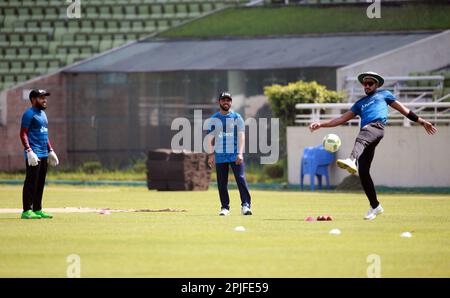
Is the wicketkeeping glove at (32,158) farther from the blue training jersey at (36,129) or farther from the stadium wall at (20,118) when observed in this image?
the stadium wall at (20,118)

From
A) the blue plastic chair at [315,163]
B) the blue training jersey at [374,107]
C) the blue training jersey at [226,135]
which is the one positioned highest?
the blue training jersey at [374,107]

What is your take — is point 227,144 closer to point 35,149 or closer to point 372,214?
point 372,214

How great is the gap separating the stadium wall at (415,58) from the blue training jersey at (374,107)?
17.8m

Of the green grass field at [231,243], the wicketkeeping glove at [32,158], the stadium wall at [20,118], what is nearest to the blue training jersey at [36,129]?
the wicketkeeping glove at [32,158]

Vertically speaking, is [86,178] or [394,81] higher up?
[394,81]

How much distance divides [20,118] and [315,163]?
1328cm

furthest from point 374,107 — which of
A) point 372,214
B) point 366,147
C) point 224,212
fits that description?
point 224,212

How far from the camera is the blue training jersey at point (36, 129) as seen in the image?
20547 mm

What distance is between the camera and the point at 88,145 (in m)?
43.2

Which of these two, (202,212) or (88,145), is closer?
(202,212)

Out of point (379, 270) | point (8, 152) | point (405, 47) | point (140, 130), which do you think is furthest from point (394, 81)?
point (379, 270)

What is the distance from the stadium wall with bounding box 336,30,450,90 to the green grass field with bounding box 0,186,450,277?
44.7 feet
